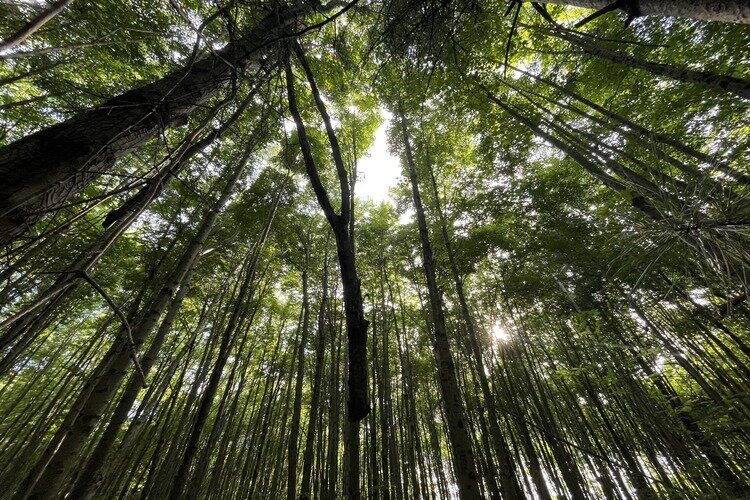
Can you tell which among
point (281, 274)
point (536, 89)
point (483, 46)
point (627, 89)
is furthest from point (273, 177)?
point (627, 89)

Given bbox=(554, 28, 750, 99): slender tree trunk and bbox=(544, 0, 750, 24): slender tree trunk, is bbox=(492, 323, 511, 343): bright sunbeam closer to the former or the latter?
bbox=(554, 28, 750, 99): slender tree trunk

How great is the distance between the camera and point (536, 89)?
5.50 metres

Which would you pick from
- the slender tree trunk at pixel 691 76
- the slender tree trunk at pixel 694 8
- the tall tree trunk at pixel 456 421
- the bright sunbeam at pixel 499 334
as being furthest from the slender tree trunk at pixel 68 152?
the bright sunbeam at pixel 499 334

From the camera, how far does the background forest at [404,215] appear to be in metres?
1.37

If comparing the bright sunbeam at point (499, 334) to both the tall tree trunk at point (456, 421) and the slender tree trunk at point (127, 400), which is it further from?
the slender tree trunk at point (127, 400)

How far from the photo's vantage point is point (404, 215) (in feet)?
31.8

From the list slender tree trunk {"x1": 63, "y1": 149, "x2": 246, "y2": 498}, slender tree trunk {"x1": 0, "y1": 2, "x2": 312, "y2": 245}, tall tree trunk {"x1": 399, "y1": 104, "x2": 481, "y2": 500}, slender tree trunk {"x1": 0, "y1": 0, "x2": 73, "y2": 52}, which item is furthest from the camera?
tall tree trunk {"x1": 399, "y1": 104, "x2": 481, "y2": 500}

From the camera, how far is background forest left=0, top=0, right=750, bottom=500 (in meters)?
1.37

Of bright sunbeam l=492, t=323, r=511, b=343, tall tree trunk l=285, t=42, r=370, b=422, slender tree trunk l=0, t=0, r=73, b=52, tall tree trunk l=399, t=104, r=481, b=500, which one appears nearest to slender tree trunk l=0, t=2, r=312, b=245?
slender tree trunk l=0, t=0, r=73, b=52

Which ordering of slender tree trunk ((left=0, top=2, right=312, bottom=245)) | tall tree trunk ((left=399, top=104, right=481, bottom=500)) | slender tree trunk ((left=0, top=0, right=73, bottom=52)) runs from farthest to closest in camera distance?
tall tree trunk ((left=399, top=104, right=481, bottom=500)), slender tree trunk ((left=0, top=2, right=312, bottom=245)), slender tree trunk ((left=0, top=0, right=73, bottom=52))

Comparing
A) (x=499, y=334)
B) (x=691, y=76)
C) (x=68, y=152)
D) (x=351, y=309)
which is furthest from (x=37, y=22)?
(x=499, y=334)

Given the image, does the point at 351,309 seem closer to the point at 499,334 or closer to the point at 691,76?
the point at 691,76

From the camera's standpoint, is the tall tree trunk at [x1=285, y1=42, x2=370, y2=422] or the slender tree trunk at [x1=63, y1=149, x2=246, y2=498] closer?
the tall tree trunk at [x1=285, y1=42, x2=370, y2=422]

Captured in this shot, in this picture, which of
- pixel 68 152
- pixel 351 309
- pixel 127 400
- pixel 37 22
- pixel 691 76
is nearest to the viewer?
pixel 37 22
